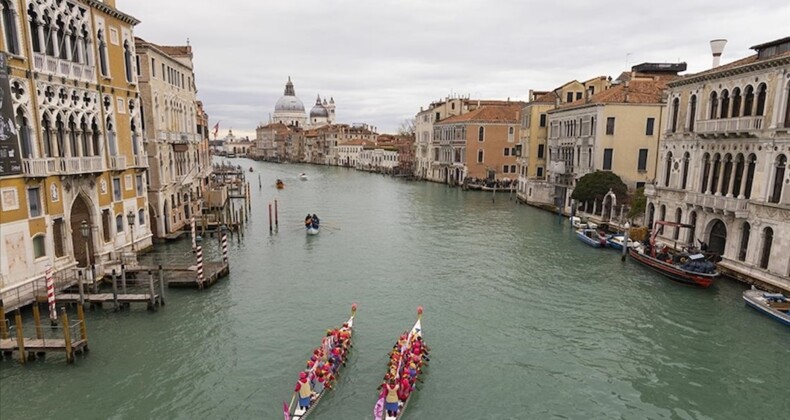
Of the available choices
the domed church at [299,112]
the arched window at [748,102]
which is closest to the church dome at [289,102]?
the domed church at [299,112]

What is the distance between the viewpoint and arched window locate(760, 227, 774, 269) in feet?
57.0

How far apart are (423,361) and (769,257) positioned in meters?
13.2

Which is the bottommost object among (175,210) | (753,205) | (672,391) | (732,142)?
(672,391)

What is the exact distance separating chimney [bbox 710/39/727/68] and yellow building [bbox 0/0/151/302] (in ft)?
80.6

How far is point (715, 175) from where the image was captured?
2023cm

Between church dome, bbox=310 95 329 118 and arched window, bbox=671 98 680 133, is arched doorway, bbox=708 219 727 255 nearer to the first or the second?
arched window, bbox=671 98 680 133

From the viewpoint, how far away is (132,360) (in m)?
12.8

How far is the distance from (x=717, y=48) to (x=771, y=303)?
11.9 m

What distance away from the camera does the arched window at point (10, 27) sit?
561 inches

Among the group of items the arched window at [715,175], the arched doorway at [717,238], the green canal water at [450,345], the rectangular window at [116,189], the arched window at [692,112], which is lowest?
the green canal water at [450,345]

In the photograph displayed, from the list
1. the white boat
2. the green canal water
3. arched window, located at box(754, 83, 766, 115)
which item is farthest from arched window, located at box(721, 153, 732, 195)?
the white boat

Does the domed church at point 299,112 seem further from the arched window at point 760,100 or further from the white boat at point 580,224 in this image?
the arched window at point 760,100

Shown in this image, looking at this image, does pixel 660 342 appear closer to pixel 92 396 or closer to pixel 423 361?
pixel 423 361

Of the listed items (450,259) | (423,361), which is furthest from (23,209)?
(450,259)
